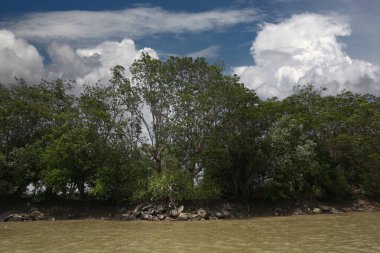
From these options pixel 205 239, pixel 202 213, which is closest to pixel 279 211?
pixel 202 213

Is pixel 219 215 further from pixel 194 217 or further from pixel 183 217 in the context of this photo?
pixel 183 217

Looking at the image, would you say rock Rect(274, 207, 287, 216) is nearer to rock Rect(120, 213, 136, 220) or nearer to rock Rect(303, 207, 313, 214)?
rock Rect(303, 207, 313, 214)

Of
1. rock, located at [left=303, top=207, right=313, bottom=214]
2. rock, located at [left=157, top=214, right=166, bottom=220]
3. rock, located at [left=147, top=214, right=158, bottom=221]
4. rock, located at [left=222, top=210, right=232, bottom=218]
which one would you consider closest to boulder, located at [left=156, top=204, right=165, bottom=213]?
rock, located at [left=157, top=214, right=166, bottom=220]

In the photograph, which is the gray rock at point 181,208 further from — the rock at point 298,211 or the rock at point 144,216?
the rock at point 298,211

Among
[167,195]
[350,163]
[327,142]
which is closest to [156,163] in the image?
[167,195]

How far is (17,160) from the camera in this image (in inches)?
1500

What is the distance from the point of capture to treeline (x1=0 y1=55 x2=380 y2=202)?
1451 inches

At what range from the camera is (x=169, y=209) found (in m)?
34.7

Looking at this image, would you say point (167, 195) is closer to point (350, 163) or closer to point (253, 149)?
point (253, 149)

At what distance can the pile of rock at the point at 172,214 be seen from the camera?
33500 mm

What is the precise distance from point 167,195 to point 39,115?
51.6ft

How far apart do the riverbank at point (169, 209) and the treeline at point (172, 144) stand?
0.96 meters

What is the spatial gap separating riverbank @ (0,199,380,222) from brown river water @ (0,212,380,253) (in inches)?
255

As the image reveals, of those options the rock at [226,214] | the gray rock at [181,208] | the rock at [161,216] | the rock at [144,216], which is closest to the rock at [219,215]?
the rock at [226,214]
